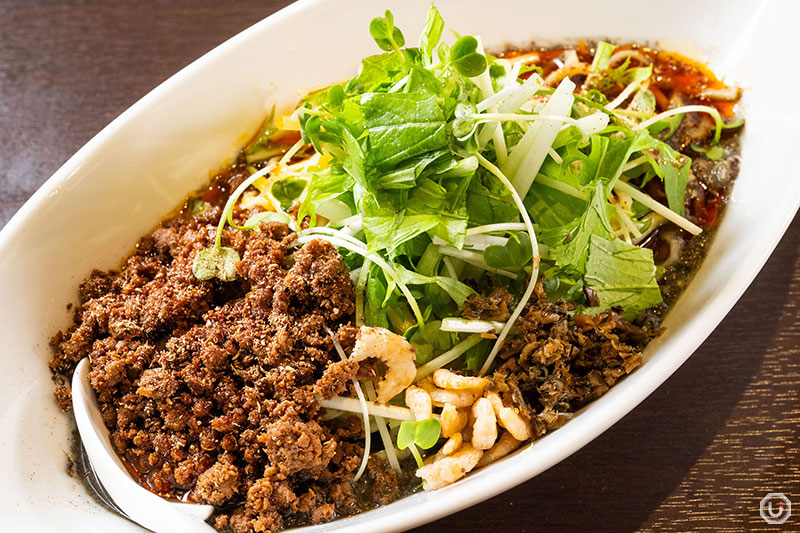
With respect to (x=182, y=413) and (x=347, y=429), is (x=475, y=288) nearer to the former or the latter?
(x=347, y=429)

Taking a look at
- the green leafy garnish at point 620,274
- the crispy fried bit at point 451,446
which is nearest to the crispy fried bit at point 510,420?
the crispy fried bit at point 451,446

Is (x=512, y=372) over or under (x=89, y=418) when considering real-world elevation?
over

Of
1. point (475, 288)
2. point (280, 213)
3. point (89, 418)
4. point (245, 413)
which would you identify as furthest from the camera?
point (280, 213)

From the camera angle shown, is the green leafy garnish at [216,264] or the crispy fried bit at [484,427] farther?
the green leafy garnish at [216,264]

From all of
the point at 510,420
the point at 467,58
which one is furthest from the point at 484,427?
the point at 467,58

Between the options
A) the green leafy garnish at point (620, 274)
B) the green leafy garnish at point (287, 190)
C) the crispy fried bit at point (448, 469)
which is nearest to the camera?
the crispy fried bit at point (448, 469)

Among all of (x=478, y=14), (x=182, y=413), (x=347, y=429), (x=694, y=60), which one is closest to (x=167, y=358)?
(x=182, y=413)

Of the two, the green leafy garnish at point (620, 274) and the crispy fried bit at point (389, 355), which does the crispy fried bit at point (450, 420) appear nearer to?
the crispy fried bit at point (389, 355)
